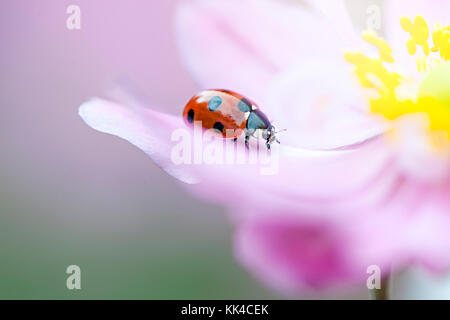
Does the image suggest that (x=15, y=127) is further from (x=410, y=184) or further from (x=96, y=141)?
(x=410, y=184)

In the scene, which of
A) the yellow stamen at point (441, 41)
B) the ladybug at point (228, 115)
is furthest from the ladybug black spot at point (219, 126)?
the yellow stamen at point (441, 41)

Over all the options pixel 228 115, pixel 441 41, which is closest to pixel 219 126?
pixel 228 115

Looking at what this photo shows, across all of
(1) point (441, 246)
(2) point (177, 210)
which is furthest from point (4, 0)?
(1) point (441, 246)

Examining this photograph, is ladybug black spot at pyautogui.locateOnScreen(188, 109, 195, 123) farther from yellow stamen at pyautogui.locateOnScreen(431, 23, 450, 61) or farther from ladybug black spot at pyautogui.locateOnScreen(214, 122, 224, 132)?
yellow stamen at pyautogui.locateOnScreen(431, 23, 450, 61)

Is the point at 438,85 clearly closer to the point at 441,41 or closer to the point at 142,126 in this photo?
the point at 441,41

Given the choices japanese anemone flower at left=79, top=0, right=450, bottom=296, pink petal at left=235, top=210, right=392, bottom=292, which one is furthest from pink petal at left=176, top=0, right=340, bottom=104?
pink petal at left=235, top=210, right=392, bottom=292

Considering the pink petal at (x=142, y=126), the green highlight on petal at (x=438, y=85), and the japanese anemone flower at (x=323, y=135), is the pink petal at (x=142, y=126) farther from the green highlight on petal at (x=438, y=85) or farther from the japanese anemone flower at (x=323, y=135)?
the green highlight on petal at (x=438, y=85)
